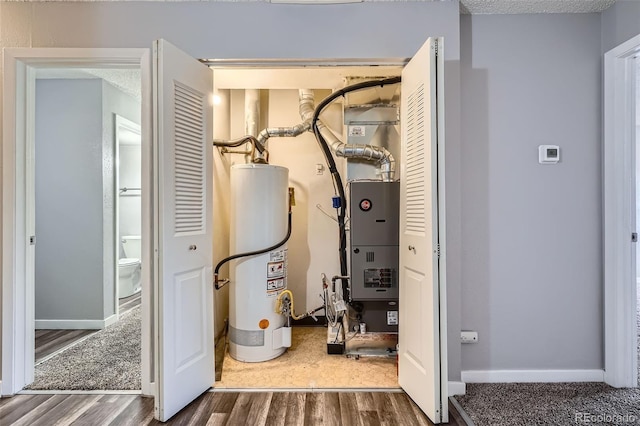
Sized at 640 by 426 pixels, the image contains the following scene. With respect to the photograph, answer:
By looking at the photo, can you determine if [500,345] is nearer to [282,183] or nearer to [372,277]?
[372,277]

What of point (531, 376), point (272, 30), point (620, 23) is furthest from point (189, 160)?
point (620, 23)

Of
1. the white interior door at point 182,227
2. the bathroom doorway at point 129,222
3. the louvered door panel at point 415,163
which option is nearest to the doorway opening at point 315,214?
the white interior door at point 182,227

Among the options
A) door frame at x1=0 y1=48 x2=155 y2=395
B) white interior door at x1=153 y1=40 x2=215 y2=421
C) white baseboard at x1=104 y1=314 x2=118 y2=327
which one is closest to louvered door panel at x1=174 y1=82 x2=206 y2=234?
white interior door at x1=153 y1=40 x2=215 y2=421

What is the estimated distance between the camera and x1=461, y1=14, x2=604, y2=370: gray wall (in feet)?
7.02

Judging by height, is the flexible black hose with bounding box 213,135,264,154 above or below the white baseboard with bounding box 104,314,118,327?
above

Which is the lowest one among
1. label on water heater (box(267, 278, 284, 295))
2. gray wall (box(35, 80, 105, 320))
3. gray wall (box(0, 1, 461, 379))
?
label on water heater (box(267, 278, 284, 295))

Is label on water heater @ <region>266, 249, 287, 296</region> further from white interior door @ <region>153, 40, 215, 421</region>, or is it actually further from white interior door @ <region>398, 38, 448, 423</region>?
white interior door @ <region>398, 38, 448, 423</region>

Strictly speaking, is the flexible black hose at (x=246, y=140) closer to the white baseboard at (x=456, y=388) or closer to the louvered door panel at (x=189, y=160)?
A: the louvered door panel at (x=189, y=160)

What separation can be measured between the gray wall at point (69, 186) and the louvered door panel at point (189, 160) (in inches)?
71.5

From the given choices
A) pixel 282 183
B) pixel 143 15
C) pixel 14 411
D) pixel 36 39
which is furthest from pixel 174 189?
pixel 14 411

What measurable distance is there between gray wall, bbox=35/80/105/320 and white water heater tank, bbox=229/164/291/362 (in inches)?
62.4

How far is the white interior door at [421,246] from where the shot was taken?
5.40ft

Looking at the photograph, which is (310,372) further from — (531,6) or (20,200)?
(531,6)

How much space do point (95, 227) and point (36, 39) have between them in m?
1.72
